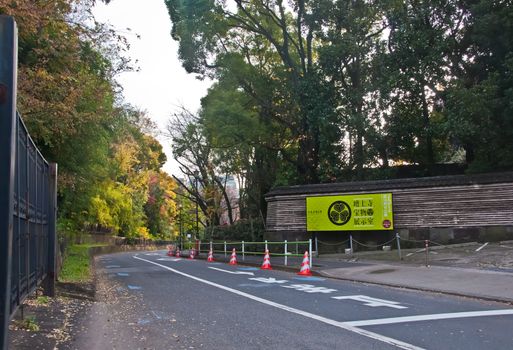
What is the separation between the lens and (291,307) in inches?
388

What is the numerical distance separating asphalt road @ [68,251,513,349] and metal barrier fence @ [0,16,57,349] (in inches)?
52.3

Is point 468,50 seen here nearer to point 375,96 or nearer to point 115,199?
point 375,96

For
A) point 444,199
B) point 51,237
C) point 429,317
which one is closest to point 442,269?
point 429,317

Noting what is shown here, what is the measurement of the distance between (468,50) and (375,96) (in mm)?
5327

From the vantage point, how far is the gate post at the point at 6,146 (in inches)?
114

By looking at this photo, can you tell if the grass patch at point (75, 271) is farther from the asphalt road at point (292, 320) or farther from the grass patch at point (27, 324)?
the grass patch at point (27, 324)

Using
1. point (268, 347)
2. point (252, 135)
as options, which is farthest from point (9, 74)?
point (252, 135)

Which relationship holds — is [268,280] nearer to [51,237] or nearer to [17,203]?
[51,237]

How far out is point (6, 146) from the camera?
2930 mm

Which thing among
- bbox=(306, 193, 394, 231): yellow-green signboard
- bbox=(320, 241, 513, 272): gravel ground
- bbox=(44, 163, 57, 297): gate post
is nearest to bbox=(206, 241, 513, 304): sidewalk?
bbox=(320, 241, 513, 272): gravel ground

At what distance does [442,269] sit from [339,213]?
938cm

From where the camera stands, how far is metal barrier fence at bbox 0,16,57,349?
292 centimetres

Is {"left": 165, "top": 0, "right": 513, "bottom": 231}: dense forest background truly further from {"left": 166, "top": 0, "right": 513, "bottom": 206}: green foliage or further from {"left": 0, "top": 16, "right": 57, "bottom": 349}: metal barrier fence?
{"left": 0, "top": 16, "right": 57, "bottom": 349}: metal barrier fence

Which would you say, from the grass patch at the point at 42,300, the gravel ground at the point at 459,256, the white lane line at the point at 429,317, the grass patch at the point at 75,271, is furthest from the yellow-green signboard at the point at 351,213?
the grass patch at the point at 42,300
